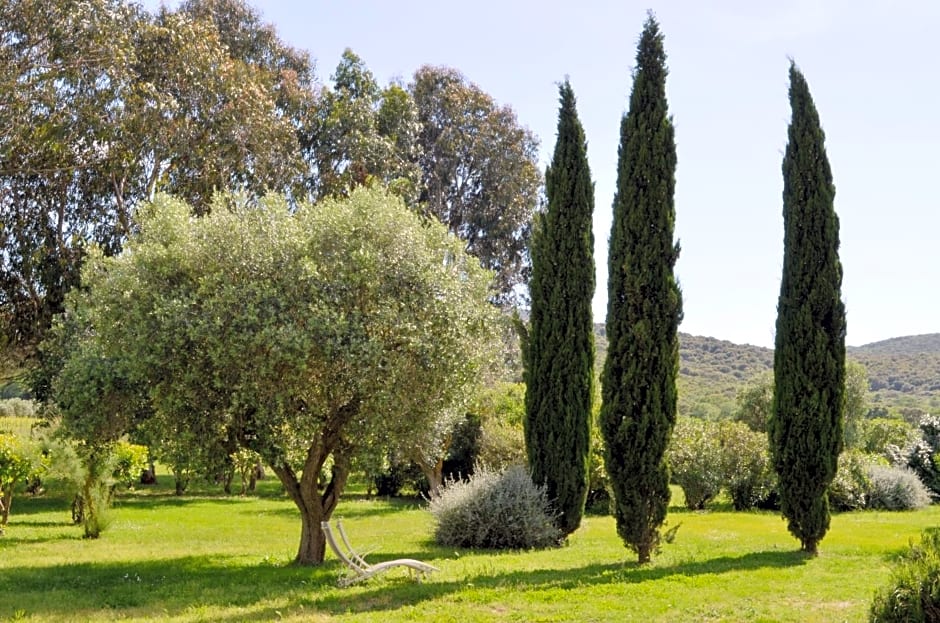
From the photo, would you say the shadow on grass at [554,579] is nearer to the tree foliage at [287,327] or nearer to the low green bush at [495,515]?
the tree foliage at [287,327]

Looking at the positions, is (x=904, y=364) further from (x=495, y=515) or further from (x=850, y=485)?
(x=495, y=515)

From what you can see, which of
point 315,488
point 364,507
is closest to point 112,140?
point 364,507

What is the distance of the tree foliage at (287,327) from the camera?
10.8 metres

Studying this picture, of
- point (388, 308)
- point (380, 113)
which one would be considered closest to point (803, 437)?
point (388, 308)

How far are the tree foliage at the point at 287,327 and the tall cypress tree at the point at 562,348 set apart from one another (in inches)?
142

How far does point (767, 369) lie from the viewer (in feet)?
240

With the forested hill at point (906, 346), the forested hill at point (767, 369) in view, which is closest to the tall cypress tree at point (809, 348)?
the forested hill at point (767, 369)

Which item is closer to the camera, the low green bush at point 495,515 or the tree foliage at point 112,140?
the low green bush at point 495,515

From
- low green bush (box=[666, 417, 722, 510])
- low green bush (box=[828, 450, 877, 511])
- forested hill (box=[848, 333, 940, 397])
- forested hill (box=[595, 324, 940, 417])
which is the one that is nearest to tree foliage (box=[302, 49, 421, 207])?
low green bush (box=[666, 417, 722, 510])

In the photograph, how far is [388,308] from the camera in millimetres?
11227

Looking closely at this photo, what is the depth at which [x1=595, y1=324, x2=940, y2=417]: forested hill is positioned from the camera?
220ft

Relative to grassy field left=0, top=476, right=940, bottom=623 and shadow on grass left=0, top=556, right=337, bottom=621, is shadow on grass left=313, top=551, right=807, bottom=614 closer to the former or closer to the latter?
grassy field left=0, top=476, right=940, bottom=623

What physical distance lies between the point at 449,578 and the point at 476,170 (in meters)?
27.4

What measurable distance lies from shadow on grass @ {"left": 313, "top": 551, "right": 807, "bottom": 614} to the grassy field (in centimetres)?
3
